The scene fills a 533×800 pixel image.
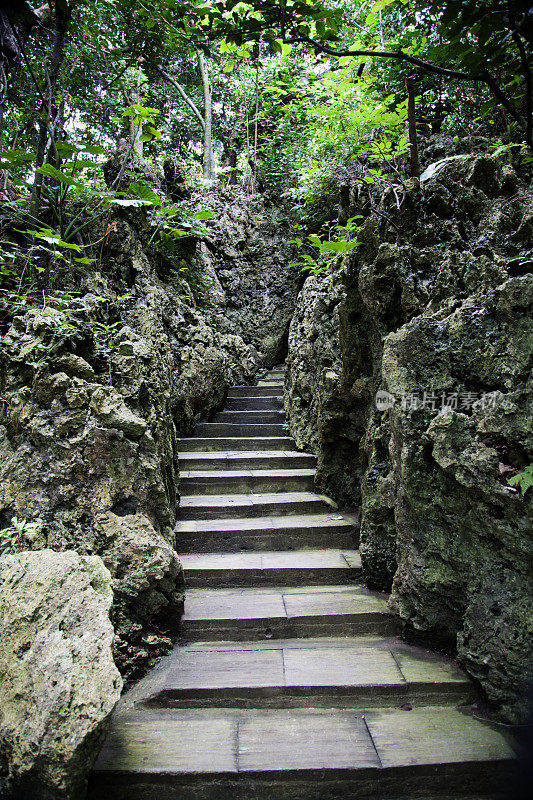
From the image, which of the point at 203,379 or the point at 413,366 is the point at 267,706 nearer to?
the point at 413,366

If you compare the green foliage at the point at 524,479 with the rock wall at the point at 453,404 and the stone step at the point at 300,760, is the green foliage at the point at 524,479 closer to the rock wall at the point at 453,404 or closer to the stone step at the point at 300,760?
the rock wall at the point at 453,404

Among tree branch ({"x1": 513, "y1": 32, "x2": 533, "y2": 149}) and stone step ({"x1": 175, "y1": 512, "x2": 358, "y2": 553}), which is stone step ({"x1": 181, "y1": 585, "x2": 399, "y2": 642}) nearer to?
stone step ({"x1": 175, "y1": 512, "x2": 358, "y2": 553})

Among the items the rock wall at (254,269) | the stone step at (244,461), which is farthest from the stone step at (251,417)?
the rock wall at (254,269)

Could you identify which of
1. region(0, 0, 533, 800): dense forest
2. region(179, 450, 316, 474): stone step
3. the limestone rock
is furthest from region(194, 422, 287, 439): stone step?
the limestone rock

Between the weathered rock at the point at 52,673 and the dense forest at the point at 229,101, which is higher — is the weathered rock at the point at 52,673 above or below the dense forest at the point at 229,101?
below

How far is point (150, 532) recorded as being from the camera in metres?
3.09

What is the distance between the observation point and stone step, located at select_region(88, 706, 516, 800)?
2.26m

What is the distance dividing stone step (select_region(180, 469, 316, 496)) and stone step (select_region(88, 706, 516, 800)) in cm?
268

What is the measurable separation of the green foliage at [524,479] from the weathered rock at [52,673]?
Answer: 220 cm

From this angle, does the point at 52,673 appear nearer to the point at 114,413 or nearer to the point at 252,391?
the point at 114,413

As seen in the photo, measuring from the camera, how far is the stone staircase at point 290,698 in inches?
90.2

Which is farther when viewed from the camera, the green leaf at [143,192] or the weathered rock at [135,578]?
the green leaf at [143,192]

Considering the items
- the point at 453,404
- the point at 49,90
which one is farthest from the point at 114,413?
the point at 49,90
